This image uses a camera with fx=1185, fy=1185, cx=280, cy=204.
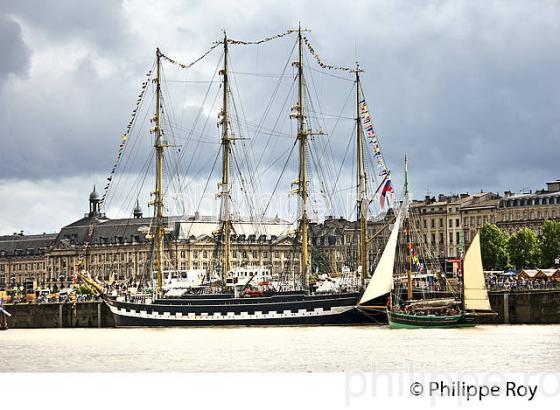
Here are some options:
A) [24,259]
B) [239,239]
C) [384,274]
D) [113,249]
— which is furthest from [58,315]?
[24,259]

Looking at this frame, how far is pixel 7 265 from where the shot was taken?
179625 mm

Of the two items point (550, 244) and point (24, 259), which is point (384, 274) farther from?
point (24, 259)

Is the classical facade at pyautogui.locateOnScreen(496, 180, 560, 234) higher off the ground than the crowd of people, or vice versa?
the classical facade at pyautogui.locateOnScreen(496, 180, 560, 234)

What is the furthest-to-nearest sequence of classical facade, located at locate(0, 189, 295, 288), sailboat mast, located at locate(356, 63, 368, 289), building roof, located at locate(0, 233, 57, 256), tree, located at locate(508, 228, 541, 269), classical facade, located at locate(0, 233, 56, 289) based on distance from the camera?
building roof, located at locate(0, 233, 57, 256), classical facade, located at locate(0, 233, 56, 289), classical facade, located at locate(0, 189, 295, 288), tree, located at locate(508, 228, 541, 269), sailboat mast, located at locate(356, 63, 368, 289)

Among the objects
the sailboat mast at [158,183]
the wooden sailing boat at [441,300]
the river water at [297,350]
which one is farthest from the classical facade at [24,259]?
the wooden sailing boat at [441,300]

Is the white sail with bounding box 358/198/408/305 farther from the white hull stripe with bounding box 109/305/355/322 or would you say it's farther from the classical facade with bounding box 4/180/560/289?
the classical facade with bounding box 4/180/560/289

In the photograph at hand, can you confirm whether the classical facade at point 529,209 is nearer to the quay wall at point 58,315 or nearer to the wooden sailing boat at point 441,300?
the quay wall at point 58,315

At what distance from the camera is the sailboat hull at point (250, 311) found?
58.9 m

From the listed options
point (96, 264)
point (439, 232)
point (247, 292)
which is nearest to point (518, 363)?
point (247, 292)

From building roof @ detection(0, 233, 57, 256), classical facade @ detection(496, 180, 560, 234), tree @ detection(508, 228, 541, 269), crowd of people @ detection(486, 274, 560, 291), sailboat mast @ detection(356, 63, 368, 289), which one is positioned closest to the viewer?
sailboat mast @ detection(356, 63, 368, 289)

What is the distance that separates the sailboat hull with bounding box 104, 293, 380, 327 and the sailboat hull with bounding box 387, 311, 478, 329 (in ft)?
11.6

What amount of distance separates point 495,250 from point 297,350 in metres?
60.8

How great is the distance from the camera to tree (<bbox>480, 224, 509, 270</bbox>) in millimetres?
100438

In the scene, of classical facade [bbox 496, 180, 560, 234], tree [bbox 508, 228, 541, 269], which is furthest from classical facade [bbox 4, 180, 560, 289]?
tree [bbox 508, 228, 541, 269]
